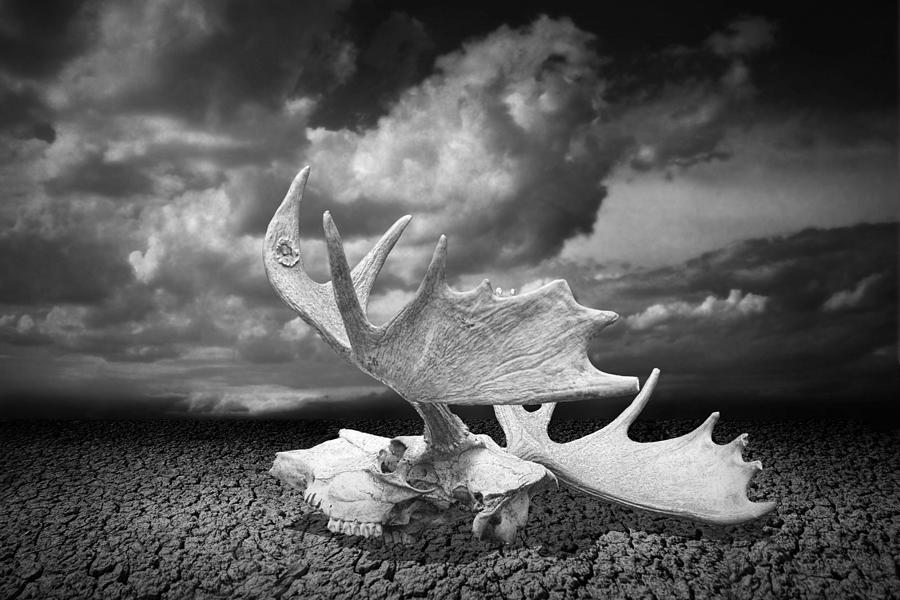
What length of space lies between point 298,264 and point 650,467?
2009 mm

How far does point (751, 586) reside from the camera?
2291mm

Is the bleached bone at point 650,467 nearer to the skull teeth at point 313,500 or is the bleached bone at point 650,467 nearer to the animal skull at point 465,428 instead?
the animal skull at point 465,428

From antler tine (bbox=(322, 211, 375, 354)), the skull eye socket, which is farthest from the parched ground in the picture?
antler tine (bbox=(322, 211, 375, 354))

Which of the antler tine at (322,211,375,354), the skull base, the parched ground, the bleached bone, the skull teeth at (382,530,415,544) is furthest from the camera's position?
the bleached bone

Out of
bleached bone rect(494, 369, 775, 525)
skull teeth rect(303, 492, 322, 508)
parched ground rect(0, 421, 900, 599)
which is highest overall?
bleached bone rect(494, 369, 775, 525)

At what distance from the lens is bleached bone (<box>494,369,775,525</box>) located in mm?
2707

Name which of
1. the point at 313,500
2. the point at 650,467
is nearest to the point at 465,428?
the point at 313,500

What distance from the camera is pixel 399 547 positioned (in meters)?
2.56

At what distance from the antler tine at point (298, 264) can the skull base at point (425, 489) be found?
0.68 metres

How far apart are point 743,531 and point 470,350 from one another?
173 cm

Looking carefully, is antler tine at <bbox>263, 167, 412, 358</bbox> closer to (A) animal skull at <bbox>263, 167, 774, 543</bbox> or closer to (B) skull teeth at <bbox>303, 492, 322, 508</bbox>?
(A) animal skull at <bbox>263, 167, 774, 543</bbox>

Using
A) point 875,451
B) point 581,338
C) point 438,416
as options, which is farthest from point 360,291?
point 875,451

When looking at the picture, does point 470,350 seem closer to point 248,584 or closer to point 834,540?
point 248,584

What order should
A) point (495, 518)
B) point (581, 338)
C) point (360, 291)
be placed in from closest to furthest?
point (581, 338)
point (495, 518)
point (360, 291)
